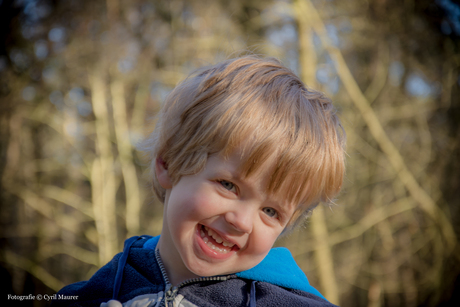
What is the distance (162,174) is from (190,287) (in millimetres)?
313

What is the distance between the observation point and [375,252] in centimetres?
326

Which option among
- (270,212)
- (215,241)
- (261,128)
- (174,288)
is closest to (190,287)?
(174,288)

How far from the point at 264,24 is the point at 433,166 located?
2.23 metres

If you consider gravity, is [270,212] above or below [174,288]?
above

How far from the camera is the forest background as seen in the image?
8.85 ft

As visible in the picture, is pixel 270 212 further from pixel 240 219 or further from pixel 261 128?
pixel 261 128

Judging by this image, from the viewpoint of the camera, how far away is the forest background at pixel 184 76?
8.85 ft

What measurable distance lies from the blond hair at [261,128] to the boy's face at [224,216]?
25mm

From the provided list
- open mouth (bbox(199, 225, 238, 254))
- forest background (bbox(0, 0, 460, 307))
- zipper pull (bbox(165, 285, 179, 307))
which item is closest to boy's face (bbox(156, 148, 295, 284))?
open mouth (bbox(199, 225, 238, 254))

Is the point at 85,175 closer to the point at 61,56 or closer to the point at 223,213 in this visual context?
the point at 61,56

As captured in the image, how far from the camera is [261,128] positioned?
0.73m

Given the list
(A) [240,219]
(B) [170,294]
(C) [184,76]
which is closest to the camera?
(A) [240,219]

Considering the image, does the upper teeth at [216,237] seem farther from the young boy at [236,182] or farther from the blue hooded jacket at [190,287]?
the blue hooded jacket at [190,287]

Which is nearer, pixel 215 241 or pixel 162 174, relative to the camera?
pixel 215 241
